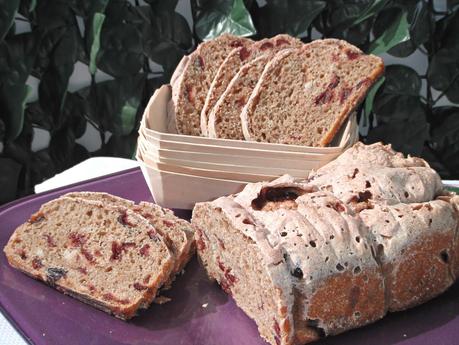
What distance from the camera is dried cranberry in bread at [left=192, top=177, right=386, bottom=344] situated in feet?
4.95

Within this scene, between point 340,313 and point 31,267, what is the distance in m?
1.02

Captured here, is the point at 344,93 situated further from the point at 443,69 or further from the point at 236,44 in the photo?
the point at 443,69

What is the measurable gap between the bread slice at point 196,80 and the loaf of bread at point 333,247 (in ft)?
2.30

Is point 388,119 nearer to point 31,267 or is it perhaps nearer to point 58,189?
point 58,189

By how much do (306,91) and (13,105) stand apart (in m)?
2.28

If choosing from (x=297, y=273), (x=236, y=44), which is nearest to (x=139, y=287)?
(x=297, y=273)

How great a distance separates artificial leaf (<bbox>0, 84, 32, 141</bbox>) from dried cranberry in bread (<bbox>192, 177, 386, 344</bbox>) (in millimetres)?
2527

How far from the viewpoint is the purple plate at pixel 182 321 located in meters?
1.64

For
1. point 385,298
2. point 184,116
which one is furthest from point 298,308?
point 184,116

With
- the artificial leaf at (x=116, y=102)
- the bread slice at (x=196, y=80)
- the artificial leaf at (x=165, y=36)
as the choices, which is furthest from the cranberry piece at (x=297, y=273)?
the artificial leaf at (x=116, y=102)

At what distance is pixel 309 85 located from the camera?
2338mm

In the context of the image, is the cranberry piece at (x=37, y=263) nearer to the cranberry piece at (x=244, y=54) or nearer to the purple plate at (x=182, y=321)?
the purple plate at (x=182, y=321)

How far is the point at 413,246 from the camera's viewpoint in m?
1.63

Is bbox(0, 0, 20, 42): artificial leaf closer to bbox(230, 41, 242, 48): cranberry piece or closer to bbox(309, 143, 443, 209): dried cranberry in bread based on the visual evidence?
bbox(230, 41, 242, 48): cranberry piece
